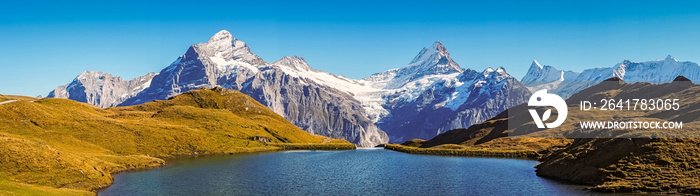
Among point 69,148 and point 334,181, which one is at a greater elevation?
point 69,148

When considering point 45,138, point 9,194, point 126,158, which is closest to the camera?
point 9,194

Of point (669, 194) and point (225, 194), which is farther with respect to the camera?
point (225, 194)

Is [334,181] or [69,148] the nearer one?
[334,181]

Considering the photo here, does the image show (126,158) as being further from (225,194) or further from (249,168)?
(225,194)

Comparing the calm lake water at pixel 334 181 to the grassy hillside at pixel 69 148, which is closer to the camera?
the grassy hillside at pixel 69 148

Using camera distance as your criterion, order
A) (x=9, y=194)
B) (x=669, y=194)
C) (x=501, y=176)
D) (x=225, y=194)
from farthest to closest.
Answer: (x=501, y=176)
(x=225, y=194)
(x=669, y=194)
(x=9, y=194)

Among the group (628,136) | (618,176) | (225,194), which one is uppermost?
(628,136)

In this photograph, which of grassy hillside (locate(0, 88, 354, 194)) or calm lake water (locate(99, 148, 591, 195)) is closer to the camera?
grassy hillside (locate(0, 88, 354, 194))

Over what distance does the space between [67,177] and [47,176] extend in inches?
131

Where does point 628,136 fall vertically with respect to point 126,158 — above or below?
above

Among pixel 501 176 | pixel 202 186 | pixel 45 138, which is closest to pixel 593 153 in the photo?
pixel 501 176

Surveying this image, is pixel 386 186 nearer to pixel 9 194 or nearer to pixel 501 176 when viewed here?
pixel 501 176

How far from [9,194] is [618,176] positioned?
343 ft

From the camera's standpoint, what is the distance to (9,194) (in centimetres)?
7075
